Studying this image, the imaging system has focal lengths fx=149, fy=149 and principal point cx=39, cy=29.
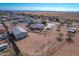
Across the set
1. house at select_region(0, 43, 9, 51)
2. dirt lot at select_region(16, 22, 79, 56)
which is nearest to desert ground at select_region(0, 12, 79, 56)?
dirt lot at select_region(16, 22, 79, 56)

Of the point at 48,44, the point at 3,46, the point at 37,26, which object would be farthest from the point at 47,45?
the point at 3,46

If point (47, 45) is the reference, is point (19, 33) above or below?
above

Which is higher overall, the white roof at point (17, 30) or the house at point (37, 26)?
the house at point (37, 26)

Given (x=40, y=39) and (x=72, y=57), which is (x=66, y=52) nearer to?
(x=72, y=57)

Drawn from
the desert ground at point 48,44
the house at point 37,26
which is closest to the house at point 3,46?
the desert ground at point 48,44

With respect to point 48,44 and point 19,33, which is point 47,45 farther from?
point 19,33

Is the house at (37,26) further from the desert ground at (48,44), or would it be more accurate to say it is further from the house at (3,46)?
the house at (3,46)

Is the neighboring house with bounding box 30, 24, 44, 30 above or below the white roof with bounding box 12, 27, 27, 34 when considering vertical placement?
above

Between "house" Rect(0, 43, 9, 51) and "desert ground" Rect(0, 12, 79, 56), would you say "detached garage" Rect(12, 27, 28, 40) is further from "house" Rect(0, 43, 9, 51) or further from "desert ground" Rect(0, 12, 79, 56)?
"house" Rect(0, 43, 9, 51)
